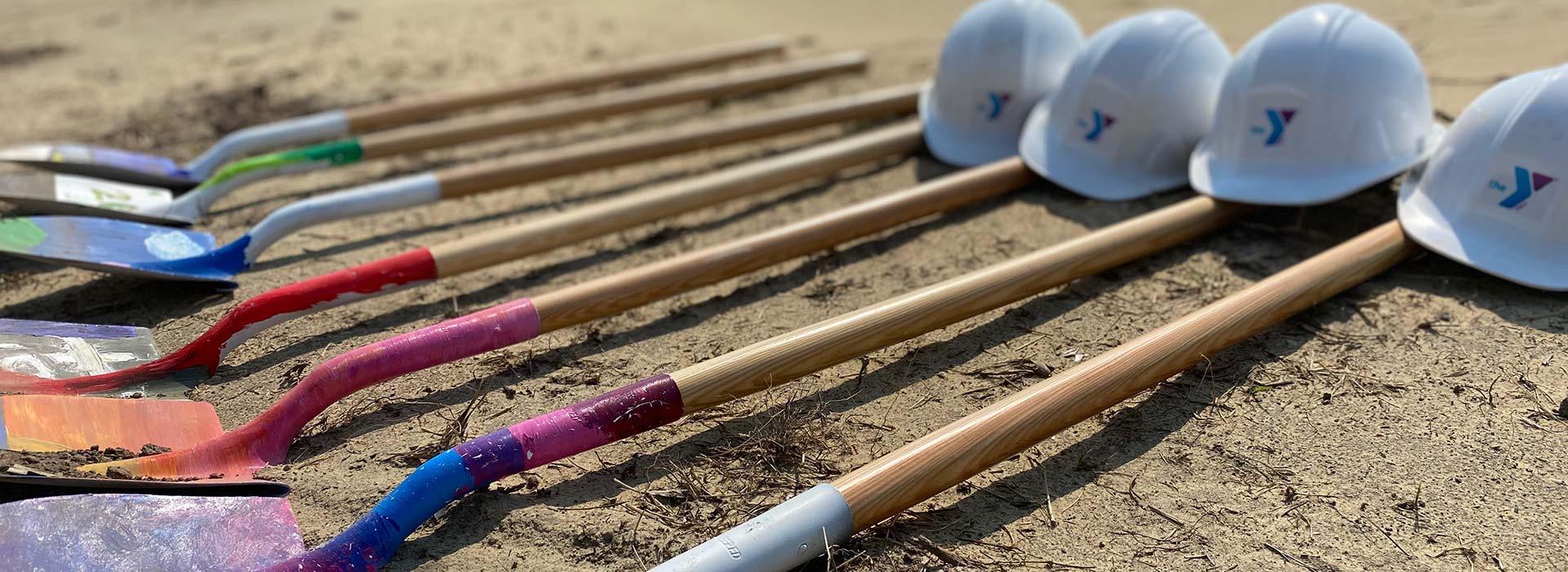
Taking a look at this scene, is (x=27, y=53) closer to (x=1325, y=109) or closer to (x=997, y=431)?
(x=997, y=431)

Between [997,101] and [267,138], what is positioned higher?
[267,138]

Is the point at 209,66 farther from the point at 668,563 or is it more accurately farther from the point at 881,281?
the point at 668,563

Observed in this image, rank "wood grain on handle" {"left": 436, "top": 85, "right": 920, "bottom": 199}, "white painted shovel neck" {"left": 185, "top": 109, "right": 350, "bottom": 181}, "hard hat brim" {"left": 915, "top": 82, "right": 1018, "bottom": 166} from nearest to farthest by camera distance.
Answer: "wood grain on handle" {"left": 436, "top": 85, "right": 920, "bottom": 199}
"hard hat brim" {"left": 915, "top": 82, "right": 1018, "bottom": 166}
"white painted shovel neck" {"left": 185, "top": 109, "right": 350, "bottom": 181}

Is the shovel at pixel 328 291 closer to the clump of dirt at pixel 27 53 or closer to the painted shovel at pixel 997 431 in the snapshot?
the painted shovel at pixel 997 431

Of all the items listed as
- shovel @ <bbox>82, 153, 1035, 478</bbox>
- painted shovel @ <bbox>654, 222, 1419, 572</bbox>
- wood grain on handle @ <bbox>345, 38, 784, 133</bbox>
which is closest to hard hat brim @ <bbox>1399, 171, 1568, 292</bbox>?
painted shovel @ <bbox>654, 222, 1419, 572</bbox>

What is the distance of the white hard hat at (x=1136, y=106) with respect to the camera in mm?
4711

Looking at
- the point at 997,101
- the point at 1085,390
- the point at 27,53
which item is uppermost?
the point at 27,53

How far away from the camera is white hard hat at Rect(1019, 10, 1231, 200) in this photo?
4711 millimetres

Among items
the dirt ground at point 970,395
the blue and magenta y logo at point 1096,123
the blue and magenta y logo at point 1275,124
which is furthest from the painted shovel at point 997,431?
the blue and magenta y logo at point 1096,123

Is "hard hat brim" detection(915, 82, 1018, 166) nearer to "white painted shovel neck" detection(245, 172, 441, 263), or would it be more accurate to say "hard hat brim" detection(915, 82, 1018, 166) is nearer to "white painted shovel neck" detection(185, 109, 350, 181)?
"white painted shovel neck" detection(245, 172, 441, 263)

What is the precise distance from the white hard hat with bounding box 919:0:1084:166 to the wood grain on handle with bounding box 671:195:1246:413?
1.34m

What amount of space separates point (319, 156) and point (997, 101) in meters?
3.42

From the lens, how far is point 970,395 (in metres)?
3.41

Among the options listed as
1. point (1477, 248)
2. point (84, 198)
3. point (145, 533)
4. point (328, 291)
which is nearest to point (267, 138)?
point (84, 198)
